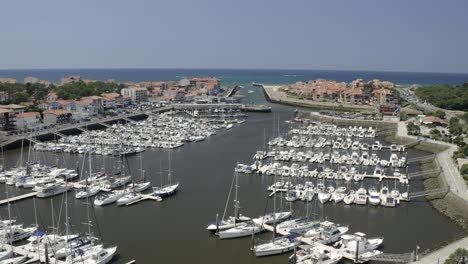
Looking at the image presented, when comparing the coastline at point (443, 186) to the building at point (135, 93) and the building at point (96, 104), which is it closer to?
the building at point (96, 104)

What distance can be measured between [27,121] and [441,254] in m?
40.2

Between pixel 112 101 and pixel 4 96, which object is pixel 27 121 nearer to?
pixel 112 101

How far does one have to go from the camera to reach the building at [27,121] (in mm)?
42562

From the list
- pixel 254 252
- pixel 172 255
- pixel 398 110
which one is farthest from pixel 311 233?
pixel 398 110

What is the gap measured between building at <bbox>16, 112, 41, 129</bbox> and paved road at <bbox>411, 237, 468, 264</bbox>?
39149 millimetres

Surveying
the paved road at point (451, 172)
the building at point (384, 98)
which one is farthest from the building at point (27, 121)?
the building at point (384, 98)

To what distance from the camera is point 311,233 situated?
17594 mm

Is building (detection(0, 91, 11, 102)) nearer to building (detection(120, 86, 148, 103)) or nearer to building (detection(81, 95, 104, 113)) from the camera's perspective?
building (detection(81, 95, 104, 113))

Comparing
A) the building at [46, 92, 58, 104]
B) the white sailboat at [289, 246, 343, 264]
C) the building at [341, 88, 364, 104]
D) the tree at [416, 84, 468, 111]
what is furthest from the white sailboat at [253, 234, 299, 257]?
the building at [341, 88, 364, 104]

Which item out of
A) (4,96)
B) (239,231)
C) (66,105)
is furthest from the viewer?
(4,96)

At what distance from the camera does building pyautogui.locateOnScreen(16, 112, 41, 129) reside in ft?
140

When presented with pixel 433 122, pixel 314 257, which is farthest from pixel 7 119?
pixel 433 122

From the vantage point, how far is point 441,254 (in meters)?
15.2

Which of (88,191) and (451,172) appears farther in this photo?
(451,172)
